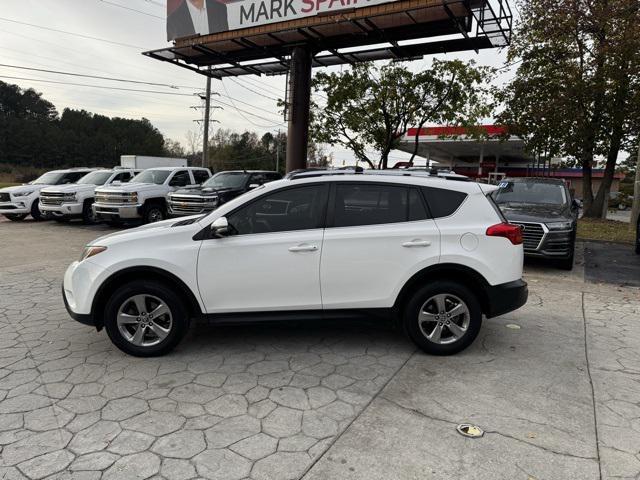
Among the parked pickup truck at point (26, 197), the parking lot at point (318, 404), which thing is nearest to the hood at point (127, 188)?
the parked pickup truck at point (26, 197)

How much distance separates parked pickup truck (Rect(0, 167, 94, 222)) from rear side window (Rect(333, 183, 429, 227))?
Result: 14.3 meters

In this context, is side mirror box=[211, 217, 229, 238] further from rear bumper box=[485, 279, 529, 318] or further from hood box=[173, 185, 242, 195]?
hood box=[173, 185, 242, 195]

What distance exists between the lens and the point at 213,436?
115 inches

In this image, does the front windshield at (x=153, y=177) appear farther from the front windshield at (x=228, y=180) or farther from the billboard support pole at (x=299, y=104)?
the billboard support pole at (x=299, y=104)

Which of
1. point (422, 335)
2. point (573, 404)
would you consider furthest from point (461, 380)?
point (573, 404)

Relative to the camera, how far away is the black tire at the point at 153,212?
1349 cm

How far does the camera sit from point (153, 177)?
14.5m

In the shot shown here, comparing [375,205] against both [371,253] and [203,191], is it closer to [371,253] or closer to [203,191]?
[371,253]

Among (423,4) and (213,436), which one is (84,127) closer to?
(423,4)

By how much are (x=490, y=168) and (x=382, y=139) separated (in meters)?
38.6

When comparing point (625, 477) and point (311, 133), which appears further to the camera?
point (311, 133)

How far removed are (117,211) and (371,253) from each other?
1080cm

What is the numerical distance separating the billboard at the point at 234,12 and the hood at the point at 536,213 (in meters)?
6.87

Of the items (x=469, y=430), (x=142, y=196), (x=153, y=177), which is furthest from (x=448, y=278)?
(x=153, y=177)
